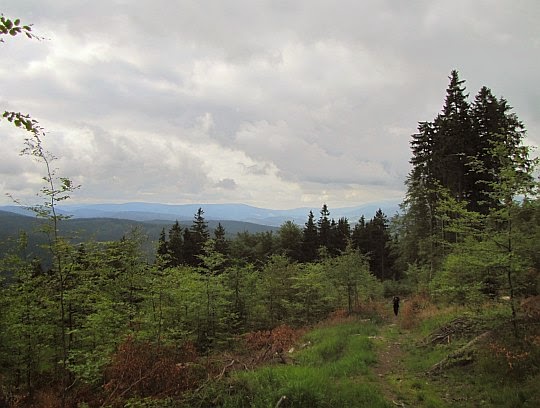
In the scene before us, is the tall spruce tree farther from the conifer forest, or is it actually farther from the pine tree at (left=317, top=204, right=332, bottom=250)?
the pine tree at (left=317, top=204, right=332, bottom=250)

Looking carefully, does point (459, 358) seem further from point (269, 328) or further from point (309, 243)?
point (309, 243)

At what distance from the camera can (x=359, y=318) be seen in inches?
781

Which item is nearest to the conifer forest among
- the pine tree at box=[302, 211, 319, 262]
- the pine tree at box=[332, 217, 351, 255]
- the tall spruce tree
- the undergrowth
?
the undergrowth

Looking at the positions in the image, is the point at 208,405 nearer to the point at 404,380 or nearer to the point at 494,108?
the point at 404,380

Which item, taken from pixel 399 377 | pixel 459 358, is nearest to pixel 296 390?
pixel 399 377

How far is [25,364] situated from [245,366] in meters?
8.19

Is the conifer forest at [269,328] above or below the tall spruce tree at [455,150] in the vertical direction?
below

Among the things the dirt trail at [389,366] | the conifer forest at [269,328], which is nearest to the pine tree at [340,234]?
the conifer forest at [269,328]

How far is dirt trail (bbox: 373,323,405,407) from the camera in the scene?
8766mm

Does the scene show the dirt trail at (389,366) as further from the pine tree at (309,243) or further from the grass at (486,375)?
the pine tree at (309,243)

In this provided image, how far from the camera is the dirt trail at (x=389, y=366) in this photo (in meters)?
8.77

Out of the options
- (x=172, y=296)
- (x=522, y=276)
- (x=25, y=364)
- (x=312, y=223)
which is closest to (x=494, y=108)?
(x=522, y=276)

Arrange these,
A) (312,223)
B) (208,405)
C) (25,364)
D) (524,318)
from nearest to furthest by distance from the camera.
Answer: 1. (208,405)
2. (524,318)
3. (25,364)
4. (312,223)

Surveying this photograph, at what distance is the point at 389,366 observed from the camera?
1133 cm
